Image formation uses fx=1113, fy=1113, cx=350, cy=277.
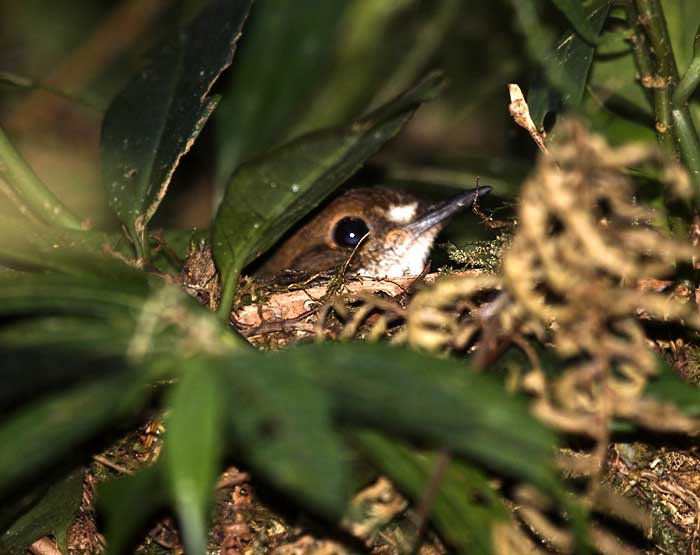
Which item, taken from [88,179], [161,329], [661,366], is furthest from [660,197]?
[88,179]

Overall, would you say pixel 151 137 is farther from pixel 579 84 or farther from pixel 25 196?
pixel 579 84

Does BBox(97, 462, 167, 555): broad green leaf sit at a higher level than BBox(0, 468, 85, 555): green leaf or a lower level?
higher


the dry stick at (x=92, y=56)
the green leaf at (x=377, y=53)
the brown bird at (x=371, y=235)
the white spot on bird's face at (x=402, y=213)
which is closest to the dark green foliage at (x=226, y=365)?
the brown bird at (x=371, y=235)

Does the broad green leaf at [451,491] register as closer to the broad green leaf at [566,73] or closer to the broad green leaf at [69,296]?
the broad green leaf at [69,296]

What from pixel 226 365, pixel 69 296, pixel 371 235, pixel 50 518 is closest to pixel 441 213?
pixel 371 235

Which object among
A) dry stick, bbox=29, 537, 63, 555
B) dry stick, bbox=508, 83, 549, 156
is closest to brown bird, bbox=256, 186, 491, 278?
dry stick, bbox=508, 83, 549, 156

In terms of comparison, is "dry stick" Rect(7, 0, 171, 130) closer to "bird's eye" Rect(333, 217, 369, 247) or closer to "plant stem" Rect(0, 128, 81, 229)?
"bird's eye" Rect(333, 217, 369, 247)
